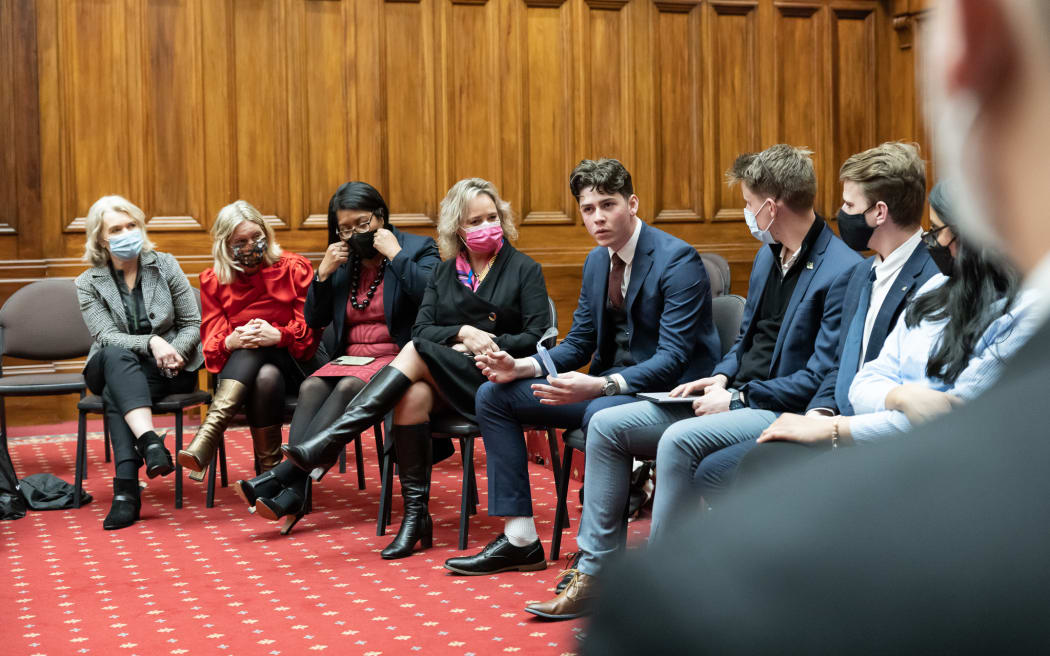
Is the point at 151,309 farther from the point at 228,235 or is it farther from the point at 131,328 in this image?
the point at 228,235

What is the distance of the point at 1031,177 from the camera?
350 mm

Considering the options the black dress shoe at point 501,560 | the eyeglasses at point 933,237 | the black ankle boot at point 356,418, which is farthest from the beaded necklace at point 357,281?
the eyeglasses at point 933,237

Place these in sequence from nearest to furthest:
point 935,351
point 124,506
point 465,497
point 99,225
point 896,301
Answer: point 935,351
point 896,301
point 465,497
point 124,506
point 99,225

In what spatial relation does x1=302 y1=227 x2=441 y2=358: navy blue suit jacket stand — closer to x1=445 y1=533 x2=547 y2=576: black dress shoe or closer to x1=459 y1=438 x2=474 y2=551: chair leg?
x1=459 y1=438 x2=474 y2=551: chair leg

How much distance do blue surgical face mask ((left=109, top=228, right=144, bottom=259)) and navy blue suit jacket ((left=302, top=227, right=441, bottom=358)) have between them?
824mm

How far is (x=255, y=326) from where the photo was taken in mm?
4602

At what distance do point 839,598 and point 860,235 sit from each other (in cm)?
284

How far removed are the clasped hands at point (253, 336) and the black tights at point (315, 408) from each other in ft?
0.86

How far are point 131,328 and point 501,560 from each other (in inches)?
85.7

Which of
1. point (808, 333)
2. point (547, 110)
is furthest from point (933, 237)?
point (547, 110)

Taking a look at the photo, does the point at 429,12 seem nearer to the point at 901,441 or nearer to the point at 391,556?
the point at 391,556

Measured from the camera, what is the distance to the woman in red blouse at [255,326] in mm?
4570

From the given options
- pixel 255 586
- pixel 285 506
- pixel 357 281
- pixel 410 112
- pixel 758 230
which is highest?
pixel 410 112

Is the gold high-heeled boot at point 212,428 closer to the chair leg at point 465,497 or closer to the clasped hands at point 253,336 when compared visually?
the clasped hands at point 253,336
